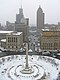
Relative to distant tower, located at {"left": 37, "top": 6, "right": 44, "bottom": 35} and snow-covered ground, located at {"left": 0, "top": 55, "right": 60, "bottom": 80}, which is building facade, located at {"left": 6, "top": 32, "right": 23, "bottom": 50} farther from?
distant tower, located at {"left": 37, "top": 6, "right": 44, "bottom": 35}

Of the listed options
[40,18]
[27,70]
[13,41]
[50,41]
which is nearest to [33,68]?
[27,70]

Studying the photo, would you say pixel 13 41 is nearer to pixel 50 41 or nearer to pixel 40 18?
pixel 50 41

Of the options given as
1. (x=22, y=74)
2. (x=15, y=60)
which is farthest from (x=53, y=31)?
(x=22, y=74)

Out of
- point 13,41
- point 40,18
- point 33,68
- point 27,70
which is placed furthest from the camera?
point 40,18

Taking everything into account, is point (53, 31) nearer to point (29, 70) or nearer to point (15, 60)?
point (15, 60)

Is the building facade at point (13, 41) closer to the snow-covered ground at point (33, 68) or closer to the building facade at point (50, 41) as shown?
the building facade at point (50, 41)

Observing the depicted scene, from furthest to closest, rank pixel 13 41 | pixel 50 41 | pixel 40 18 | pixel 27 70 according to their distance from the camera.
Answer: pixel 40 18 → pixel 13 41 → pixel 50 41 → pixel 27 70

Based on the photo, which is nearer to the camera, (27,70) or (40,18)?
(27,70)

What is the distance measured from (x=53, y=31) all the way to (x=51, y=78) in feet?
57.8

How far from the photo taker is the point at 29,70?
20484 millimetres

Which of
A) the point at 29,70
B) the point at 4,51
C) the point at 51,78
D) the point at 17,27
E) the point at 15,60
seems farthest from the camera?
the point at 17,27

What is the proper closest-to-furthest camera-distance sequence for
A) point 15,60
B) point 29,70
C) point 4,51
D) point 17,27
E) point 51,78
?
1. point 51,78
2. point 29,70
3. point 15,60
4. point 4,51
5. point 17,27

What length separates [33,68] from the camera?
21.4 meters

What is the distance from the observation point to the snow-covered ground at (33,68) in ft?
62.4
